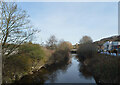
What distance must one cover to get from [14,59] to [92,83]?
818cm

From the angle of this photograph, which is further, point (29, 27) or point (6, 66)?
point (29, 27)

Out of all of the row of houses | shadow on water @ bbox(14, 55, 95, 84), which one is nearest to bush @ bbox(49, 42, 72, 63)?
shadow on water @ bbox(14, 55, 95, 84)

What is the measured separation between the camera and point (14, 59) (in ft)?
27.9

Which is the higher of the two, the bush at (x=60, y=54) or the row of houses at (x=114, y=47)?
Result: the row of houses at (x=114, y=47)

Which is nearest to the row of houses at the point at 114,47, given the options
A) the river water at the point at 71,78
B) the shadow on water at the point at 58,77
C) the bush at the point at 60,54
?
the shadow on water at the point at 58,77

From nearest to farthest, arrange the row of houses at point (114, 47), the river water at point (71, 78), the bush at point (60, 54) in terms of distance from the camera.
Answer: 1. the river water at point (71, 78)
2. the row of houses at point (114, 47)
3. the bush at point (60, 54)

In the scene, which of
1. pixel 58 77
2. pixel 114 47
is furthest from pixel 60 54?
pixel 114 47

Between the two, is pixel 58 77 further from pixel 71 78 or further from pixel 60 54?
pixel 60 54

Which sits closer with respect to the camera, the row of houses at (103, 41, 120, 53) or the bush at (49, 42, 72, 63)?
the row of houses at (103, 41, 120, 53)

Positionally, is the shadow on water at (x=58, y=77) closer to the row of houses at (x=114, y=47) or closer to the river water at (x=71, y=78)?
the river water at (x=71, y=78)

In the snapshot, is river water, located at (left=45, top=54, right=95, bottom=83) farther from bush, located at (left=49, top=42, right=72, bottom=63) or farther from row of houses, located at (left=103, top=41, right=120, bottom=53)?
row of houses, located at (left=103, top=41, right=120, bottom=53)

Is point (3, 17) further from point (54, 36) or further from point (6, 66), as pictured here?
point (54, 36)

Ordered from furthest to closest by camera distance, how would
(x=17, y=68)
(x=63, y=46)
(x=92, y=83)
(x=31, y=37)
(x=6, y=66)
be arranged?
(x=63, y=46) → (x=92, y=83) → (x=31, y=37) → (x=17, y=68) → (x=6, y=66)

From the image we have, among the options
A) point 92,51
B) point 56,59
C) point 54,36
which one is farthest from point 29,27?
point 54,36
